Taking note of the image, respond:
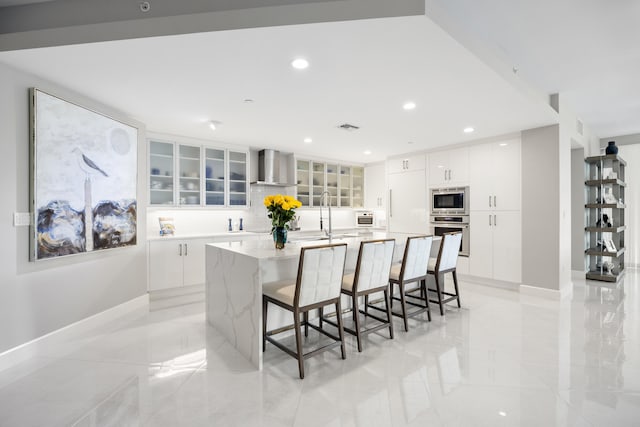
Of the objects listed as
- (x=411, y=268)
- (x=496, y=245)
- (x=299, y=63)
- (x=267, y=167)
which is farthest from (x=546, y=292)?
(x=267, y=167)

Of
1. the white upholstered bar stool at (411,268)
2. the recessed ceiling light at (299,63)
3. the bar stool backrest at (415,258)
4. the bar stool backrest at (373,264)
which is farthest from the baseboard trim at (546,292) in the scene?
the recessed ceiling light at (299,63)

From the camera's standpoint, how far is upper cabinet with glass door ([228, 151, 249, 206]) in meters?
5.37

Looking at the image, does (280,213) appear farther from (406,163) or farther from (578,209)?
(578,209)

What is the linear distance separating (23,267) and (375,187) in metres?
6.06

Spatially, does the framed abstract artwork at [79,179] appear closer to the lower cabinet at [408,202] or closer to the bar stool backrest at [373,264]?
the bar stool backrest at [373,264]

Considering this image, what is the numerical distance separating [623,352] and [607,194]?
4.29 m

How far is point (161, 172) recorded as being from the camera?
467cm

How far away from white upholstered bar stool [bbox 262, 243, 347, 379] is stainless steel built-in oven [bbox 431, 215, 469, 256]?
137 inches

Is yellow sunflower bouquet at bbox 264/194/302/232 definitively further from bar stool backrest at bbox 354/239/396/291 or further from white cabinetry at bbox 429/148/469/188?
white cabinetry at bbox 429/148/469/188

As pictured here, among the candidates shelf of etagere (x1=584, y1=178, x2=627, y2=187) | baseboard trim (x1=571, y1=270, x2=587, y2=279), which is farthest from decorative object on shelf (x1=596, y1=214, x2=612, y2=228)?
baseboard trim (x1=571, y1=270, x2=587, y2=279)

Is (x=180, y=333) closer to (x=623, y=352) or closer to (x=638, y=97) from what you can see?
(x=623, y=352)

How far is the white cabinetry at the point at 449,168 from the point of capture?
5.18 metres

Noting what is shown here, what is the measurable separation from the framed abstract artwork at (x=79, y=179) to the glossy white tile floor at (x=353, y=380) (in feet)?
3.27

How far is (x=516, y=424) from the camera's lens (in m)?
1.75
